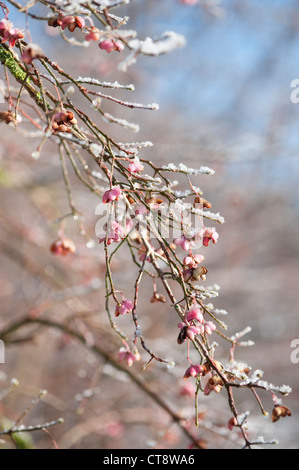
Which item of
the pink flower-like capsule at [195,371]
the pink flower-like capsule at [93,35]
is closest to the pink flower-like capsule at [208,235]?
the pink flower-like capsule at [195,371]

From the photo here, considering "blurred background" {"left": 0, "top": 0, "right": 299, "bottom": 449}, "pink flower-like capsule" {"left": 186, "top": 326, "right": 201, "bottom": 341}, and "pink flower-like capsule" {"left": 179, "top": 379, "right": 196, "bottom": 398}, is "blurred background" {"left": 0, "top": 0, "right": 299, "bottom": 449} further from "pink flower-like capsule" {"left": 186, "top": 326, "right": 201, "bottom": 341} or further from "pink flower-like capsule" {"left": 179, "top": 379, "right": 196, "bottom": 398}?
"pink flower-like capsule" {"left": 186, "top": 326, "right": 201, "bottom": 341}

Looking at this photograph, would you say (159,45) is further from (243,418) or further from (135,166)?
A: (243,418)

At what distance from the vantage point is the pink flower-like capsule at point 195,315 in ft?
3.24

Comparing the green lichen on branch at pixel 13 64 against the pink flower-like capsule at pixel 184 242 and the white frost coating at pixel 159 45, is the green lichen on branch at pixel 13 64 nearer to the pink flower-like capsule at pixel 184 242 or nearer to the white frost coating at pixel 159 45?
the white frost coating at pixel 159 45

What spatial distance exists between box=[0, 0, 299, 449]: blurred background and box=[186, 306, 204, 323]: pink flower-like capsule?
1189mm

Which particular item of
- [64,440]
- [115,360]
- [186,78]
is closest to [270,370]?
[64,440]

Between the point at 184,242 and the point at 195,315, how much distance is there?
0.64 feet

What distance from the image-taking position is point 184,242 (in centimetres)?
109

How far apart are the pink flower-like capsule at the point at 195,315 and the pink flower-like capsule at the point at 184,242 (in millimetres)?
160

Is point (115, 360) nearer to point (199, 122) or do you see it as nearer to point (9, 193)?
point (9, 193)

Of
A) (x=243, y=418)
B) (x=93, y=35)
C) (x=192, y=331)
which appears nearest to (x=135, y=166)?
(x=93, y=35)

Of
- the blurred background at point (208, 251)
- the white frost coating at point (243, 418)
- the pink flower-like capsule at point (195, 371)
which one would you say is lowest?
the white frost coating at point (243, 418)
